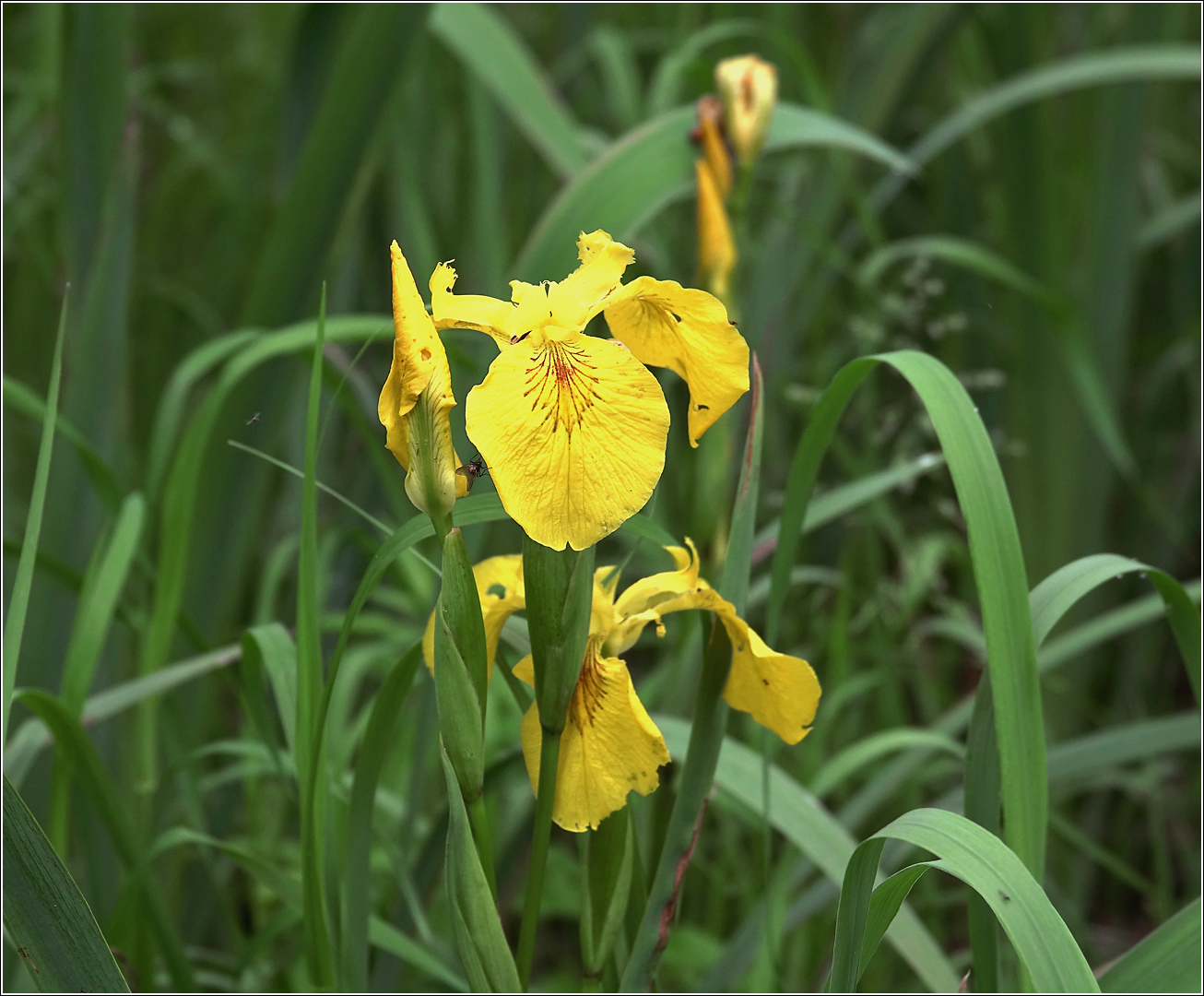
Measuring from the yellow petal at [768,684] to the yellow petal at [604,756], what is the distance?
0.07 m

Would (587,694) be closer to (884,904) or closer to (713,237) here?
(884,904)

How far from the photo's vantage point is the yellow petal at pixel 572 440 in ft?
1.56

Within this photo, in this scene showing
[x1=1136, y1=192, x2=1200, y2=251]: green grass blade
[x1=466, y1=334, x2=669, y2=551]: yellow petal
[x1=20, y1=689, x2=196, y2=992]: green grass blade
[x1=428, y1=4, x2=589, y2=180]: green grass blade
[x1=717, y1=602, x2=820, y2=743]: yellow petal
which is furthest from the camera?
[x1=1136, y1=192, x2=1200, y2=251]: green grass blade

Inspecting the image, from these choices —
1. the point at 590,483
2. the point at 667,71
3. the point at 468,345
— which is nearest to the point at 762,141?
the point at 667,71

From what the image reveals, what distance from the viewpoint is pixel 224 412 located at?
41.9 inches

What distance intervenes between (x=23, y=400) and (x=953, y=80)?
1.66 meters

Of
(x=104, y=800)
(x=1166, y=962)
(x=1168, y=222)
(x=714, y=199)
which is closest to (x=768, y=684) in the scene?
(x=1166, y=962)

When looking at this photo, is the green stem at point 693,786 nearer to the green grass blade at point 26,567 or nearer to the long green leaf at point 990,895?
the long green leaf at point 990,895

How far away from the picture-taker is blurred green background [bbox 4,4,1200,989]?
3.45 ft

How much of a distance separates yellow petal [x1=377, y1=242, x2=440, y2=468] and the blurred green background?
0.31 m

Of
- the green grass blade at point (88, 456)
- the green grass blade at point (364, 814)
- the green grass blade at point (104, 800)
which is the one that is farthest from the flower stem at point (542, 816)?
the green grass blade at point (88, 456)

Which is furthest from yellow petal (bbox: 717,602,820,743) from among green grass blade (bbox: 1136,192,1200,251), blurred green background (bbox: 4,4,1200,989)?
green grass blade (bbox: 1136,192,1200,251)

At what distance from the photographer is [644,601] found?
631mm

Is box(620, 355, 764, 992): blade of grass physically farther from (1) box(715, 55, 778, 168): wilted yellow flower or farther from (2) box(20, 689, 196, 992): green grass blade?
(1) box(715, 55, 778, 168): wilted yellow flower
